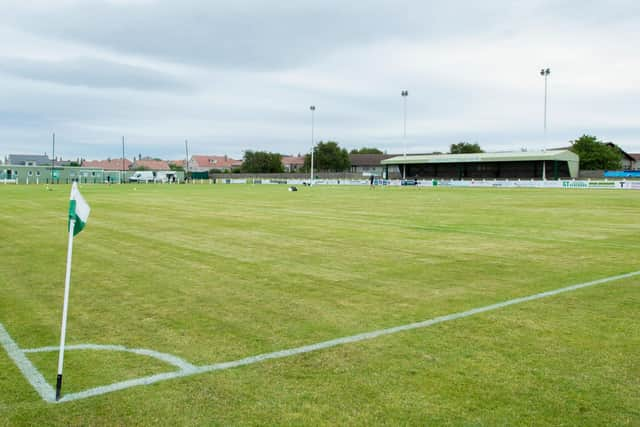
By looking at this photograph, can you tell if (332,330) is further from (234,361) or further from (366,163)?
(366,163)

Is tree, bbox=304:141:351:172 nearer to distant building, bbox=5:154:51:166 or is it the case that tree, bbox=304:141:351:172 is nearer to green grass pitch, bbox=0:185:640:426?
distant building, bbox=5:154:51:166

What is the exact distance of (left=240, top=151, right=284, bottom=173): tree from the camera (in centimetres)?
14675

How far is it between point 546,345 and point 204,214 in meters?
18.7

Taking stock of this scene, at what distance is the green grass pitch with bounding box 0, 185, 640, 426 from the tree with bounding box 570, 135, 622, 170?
11157 cm

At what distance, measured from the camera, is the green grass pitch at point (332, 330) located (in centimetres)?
412

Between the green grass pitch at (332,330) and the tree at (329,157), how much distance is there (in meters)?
138

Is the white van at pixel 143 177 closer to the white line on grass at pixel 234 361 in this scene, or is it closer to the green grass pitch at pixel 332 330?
the green grass pitch at pixel 332 330

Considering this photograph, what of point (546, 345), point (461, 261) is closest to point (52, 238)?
point (461, 261)

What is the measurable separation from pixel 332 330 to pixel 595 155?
A: 122 meters

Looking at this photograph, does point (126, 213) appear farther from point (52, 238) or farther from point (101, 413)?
point (101, 413)

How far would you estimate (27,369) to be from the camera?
4.90 meters

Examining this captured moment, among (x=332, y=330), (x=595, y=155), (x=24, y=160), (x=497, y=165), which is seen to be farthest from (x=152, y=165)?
(x=332, y=330)

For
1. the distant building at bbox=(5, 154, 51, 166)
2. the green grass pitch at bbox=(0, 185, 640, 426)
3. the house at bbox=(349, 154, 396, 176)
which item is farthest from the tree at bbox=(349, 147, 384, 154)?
the green grass pitch at bbox=(0, 185, 640, 426)

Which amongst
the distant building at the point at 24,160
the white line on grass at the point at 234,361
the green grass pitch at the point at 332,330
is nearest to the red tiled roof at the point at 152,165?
the distant building at the point at 24,160
